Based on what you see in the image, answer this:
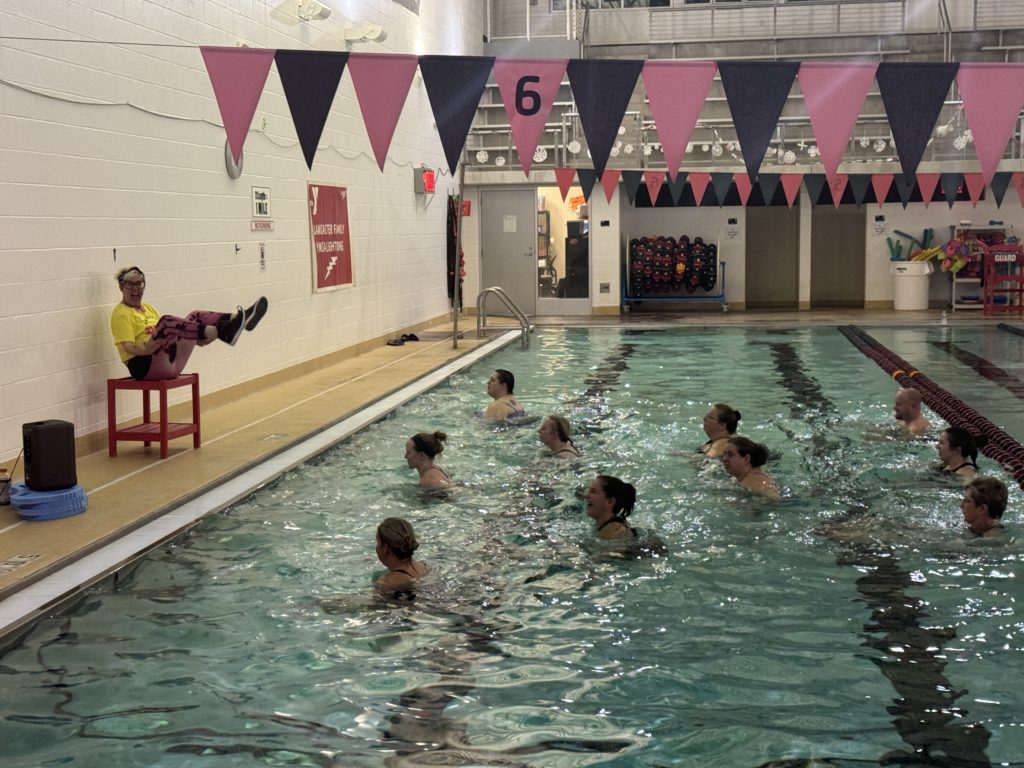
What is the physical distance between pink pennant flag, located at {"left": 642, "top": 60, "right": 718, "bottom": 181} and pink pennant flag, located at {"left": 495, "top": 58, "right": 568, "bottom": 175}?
0.55 m

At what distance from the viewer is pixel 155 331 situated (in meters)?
6.88

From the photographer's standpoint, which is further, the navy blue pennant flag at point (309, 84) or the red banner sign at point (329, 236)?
the red banner sign at point (329, 236)

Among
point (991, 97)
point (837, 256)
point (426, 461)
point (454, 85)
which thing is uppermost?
point (454, 85)

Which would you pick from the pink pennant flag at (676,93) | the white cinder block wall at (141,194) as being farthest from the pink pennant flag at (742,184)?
the pink pennant flag at (676,93)

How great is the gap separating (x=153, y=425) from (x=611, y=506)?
349cm

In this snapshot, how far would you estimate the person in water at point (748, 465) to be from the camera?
20.4 ft

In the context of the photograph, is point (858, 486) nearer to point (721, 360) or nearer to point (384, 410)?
point (384, 410)

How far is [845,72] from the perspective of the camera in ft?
21.2

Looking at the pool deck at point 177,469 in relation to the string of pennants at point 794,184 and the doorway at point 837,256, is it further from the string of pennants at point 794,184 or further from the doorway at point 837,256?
the doorway at point 837,256

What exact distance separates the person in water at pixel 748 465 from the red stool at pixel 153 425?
11.0ft

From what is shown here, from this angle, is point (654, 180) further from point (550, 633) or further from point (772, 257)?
point (550, 633)

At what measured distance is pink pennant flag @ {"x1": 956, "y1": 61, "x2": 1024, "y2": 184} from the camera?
6348 mm

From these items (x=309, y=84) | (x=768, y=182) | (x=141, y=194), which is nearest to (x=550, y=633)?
(x=309, y=84)

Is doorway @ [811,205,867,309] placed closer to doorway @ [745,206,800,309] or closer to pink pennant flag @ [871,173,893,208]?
doorway @ [745,206,800,309]
